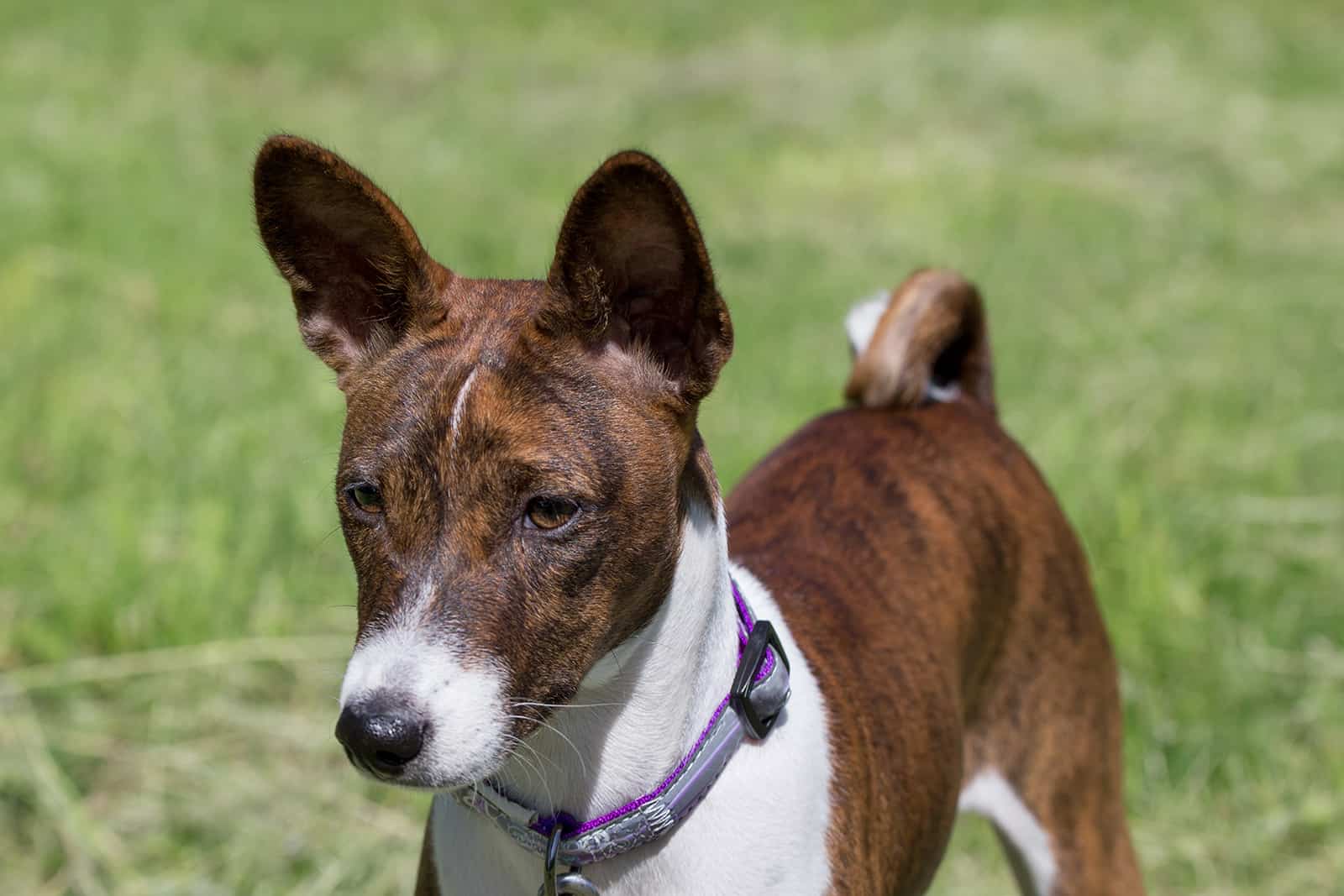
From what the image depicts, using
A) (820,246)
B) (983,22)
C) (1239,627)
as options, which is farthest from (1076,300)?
(983,22)

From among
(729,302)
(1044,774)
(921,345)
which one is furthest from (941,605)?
(729,302)

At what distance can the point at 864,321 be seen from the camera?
4.06 meters

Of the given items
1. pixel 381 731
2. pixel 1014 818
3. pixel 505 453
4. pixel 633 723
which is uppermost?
pixel 505 453

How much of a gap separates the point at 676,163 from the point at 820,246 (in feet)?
7.71

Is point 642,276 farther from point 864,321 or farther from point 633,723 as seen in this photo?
point 864,321

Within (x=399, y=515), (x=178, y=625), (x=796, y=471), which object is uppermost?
(x=399, y=515)

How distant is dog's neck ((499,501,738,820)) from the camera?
2.52m

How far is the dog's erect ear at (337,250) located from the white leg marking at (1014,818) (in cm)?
188

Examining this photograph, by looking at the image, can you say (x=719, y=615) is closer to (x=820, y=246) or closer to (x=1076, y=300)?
(x=1076, y=300)

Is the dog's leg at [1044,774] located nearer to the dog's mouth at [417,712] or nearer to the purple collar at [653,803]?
the purple collar at [653,803]

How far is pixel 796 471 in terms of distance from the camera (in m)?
3.55

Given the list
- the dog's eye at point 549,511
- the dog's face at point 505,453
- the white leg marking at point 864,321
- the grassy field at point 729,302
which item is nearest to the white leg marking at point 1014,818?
the grassy field at point 729,302

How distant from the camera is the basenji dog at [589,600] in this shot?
2.26m

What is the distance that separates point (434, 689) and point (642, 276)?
82 centimetres
